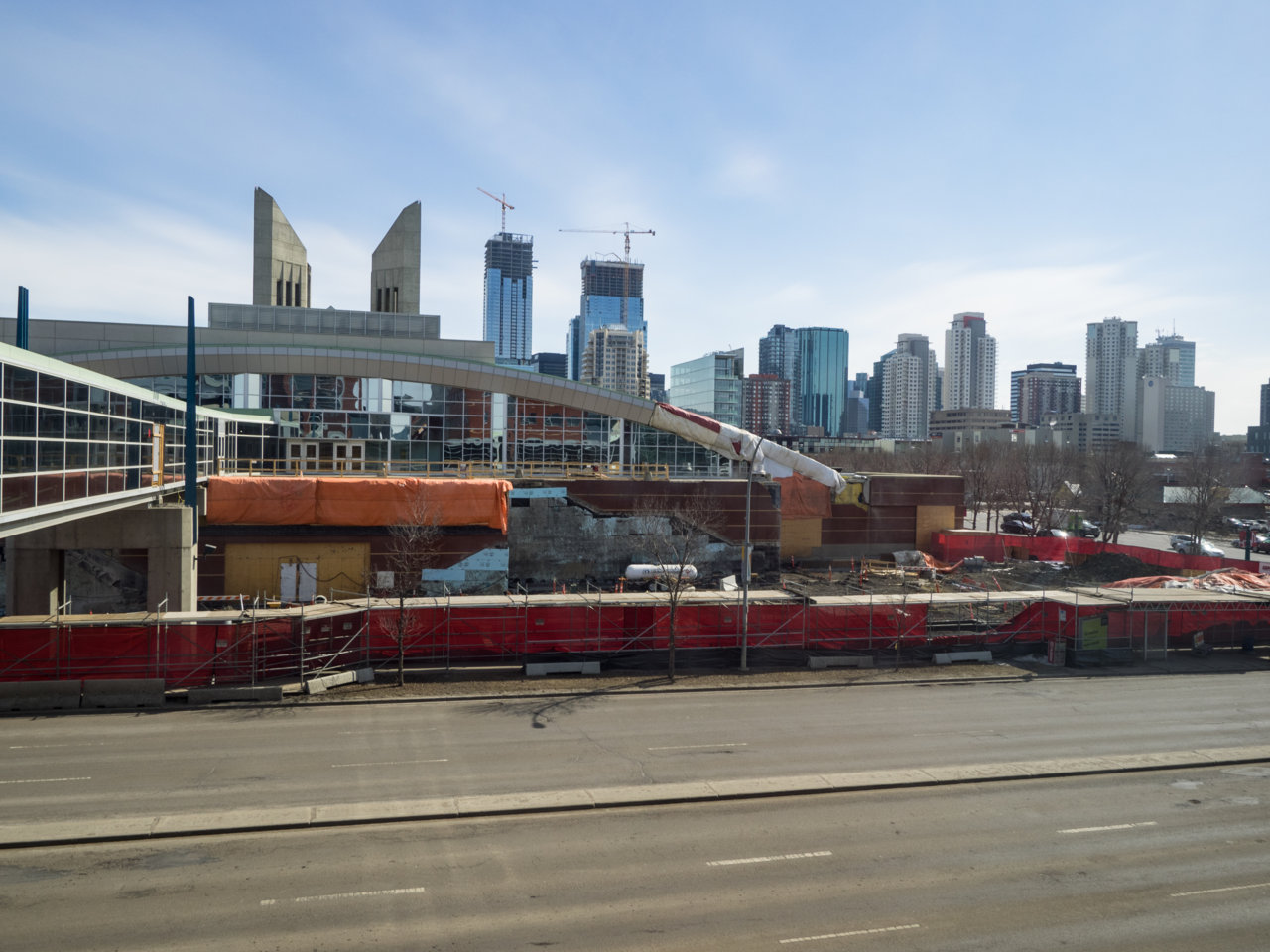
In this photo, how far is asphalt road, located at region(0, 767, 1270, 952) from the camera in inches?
422

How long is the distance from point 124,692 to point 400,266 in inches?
1796

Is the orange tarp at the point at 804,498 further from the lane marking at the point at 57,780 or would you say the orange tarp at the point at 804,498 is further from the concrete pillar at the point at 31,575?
the lane marking at the point at 57,780

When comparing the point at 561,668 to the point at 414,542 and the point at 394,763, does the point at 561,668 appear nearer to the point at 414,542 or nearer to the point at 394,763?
the point at 394,763

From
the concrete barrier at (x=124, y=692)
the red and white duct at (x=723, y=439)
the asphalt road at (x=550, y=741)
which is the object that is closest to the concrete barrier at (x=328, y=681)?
the asphalt road at (x=550, y=741)

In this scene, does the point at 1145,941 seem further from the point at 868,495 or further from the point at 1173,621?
the point at 868,495

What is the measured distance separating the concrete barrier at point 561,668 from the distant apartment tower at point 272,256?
1707 inches

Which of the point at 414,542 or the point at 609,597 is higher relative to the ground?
the point at 414,542

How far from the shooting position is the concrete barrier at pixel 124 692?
21.2 meters

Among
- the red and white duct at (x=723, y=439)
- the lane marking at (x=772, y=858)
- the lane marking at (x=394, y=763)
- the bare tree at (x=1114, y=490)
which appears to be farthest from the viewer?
the bare tree at (x=1114, y=490)

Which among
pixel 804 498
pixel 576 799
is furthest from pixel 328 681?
pixel 804 498

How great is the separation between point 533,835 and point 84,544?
20.3 metres

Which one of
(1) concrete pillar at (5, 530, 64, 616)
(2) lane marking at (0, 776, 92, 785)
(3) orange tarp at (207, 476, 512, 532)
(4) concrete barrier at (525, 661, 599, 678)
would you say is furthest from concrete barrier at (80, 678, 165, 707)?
(3) orange tarp at (207, 476, 512, 532)

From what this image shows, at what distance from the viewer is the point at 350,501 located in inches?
1405

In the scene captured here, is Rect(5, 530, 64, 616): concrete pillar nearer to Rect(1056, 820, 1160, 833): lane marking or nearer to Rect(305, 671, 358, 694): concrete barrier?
Rect(305, 671, 358, 694): concrete barrier
